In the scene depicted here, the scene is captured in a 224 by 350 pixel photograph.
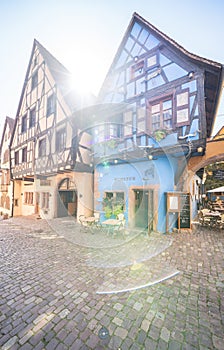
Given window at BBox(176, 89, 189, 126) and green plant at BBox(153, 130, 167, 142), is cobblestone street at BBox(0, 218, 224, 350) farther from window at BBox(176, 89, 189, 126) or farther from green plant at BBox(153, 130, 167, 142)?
window at BBox(176, 89, 189, 126)

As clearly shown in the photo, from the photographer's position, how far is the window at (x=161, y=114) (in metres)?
6.38

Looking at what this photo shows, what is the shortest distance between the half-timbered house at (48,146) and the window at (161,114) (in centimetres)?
402

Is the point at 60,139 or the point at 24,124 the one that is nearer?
the point at 60,139

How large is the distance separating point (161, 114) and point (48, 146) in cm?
697

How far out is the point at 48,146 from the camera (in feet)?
32.4

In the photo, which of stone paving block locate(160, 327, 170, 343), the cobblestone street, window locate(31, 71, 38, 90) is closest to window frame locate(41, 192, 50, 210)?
the cobblestone street

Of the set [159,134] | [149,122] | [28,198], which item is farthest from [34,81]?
[159,134]

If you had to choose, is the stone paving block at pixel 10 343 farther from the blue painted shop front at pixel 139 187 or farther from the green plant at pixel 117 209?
the green plant at pixel 117 209

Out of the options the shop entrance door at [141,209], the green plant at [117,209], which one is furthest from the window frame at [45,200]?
the shop entrance door at [141,209]

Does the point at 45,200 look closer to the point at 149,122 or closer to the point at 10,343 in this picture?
the point at 149,122

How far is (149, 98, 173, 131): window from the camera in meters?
6.38

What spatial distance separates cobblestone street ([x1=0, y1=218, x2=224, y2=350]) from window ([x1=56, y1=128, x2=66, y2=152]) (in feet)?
19.2

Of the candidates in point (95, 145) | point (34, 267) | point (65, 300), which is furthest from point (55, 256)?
point (95, 145)

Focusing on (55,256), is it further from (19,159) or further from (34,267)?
(19,159)
